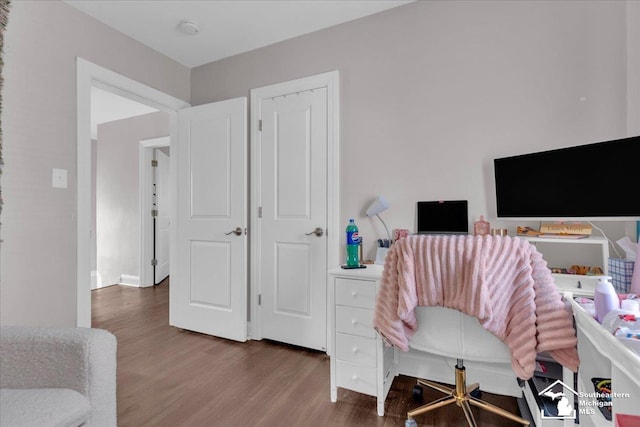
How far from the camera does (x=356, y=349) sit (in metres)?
1.76

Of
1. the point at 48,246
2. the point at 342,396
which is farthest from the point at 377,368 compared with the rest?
the point at 48,246

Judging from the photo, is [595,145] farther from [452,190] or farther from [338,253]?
[338,253]

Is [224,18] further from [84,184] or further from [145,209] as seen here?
[145,209]

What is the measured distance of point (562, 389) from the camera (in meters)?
1.45

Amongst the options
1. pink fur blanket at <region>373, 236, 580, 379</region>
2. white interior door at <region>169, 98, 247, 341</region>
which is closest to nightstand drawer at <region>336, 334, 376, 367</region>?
pink fur blanket at <region>373, 236, 580, 379</region>

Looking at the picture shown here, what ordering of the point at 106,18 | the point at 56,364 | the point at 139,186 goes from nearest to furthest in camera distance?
the point at 56,364, the point at 106,18, the point at 139,186

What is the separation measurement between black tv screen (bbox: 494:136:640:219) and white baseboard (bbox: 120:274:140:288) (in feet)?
15.3

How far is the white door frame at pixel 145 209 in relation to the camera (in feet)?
14.7

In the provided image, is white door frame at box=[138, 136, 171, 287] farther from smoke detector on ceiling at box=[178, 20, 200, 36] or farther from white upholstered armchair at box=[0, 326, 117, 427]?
white upholstered armchair at box=[0, 326, 117, 427]

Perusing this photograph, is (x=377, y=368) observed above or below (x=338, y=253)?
below

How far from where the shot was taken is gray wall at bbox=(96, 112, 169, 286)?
4.55 meters

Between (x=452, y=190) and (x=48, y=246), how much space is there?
102 inches

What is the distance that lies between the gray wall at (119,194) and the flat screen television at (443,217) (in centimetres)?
383

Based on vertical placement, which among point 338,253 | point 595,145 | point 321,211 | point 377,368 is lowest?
point 377,368
